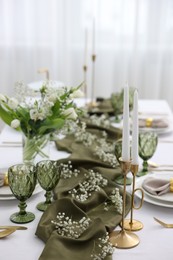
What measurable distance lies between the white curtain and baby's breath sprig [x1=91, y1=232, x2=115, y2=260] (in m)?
3.07

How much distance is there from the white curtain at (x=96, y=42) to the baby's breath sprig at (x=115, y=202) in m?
2.79

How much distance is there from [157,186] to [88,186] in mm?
239

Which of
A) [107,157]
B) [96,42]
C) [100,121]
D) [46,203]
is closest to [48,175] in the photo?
[46,203]

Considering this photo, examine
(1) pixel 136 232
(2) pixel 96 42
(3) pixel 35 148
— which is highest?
(2) pixel 96 42

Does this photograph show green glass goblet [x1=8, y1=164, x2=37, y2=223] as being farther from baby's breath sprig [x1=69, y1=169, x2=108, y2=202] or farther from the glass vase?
the glass vase

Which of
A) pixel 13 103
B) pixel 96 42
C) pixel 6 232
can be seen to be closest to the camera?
pixel 6 232

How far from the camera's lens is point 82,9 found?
4102 mm

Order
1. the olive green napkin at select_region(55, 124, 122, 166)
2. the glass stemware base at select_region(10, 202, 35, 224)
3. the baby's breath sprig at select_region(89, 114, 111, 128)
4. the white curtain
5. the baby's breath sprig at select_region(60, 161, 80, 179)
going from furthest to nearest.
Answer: the white curtain
the baby's breath sprig at select_region(89, 114, 111, 128)
the olive green napkin at select_region(55, 124, 122, 166)
the baby's breath sprig at select_region(60, 161, 80, 179)
the glass stemware base at select_region(10, 202, 35, 224)

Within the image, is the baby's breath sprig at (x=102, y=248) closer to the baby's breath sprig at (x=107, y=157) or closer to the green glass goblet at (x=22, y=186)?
the green glass goblet at (x=22, y=186)

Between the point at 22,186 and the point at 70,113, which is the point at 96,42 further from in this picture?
the point at 22,186

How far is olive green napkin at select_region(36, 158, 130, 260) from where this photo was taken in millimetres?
1221

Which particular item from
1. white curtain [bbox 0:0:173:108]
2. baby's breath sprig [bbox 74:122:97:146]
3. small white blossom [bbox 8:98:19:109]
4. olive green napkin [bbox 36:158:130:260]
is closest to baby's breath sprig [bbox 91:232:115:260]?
olive green napkin [bbox 36:158:130:260]

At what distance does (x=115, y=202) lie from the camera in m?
1.49

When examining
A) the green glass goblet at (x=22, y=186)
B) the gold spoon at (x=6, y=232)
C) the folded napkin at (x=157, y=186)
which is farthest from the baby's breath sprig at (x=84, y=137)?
the gold spoon at (x=6, y=232)
